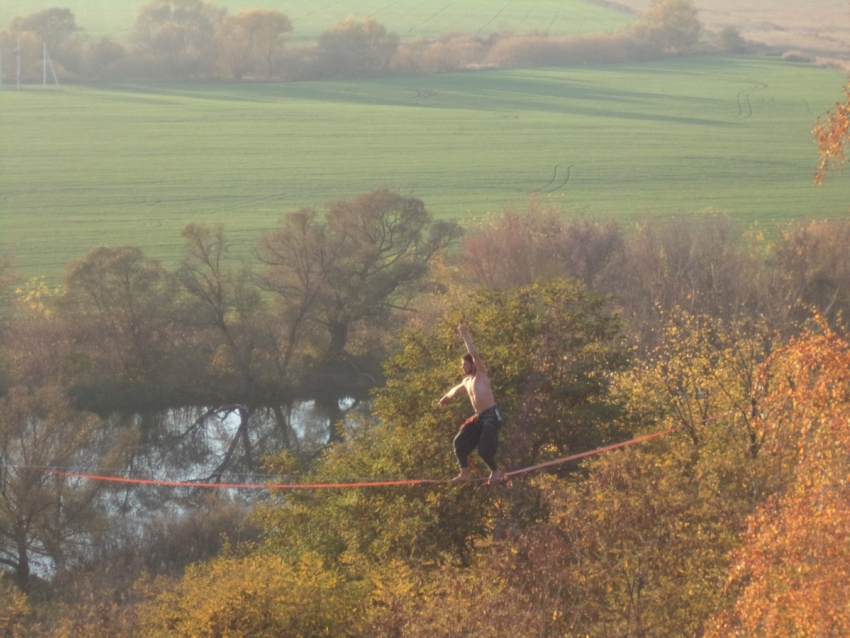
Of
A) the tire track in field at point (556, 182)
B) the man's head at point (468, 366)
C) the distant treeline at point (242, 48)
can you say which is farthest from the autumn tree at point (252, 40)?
the man's head at point (468, 366)

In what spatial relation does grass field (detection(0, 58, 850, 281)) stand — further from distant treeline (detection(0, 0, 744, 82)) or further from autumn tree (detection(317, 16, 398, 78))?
distant treeline (detection(0, 0, 744, 82))

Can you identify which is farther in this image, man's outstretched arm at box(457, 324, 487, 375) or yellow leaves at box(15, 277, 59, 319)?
yellow leaves at box(15, 277, 59, 319)

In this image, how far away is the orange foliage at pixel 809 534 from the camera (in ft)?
22.9

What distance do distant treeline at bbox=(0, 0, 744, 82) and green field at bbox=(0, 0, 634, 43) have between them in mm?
4089

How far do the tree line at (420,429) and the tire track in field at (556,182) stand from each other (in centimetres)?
1099

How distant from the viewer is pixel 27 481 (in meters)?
24.0

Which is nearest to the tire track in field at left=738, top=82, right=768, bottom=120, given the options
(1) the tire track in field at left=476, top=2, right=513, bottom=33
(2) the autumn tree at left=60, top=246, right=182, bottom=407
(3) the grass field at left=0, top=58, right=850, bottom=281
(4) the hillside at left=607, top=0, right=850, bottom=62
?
(3) the grass field at left=0, top=58, right=850, bottom=281

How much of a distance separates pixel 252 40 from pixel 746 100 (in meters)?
39.8

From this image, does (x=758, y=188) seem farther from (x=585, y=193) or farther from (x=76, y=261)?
(x=76, y=261)

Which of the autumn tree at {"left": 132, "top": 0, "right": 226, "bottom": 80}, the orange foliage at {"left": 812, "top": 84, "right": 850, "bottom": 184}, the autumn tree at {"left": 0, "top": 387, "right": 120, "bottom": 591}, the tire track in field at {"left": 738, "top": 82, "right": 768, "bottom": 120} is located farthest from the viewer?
the autumn tree at {"left": 132, "top": 0, "right": 226, "bottom": 80}

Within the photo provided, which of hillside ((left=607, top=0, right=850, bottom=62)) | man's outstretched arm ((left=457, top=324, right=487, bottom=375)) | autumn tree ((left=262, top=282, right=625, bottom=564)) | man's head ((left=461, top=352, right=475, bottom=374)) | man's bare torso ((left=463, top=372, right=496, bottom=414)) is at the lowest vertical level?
autumn tree ((left=262, top=282, right=625, bottom=564))

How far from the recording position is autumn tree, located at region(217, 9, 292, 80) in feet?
263

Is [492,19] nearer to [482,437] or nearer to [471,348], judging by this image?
[482,437]

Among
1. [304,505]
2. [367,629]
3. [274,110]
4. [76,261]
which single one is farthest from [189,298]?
[274,110]
